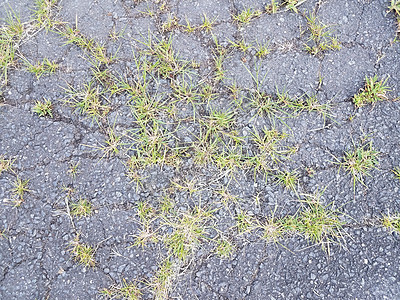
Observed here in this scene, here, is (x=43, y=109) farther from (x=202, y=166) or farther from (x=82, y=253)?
(x=202, y=166)

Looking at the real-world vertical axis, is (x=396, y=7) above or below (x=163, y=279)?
above

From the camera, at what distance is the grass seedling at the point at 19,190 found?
6.89ft

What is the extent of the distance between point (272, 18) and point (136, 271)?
1.79 metres

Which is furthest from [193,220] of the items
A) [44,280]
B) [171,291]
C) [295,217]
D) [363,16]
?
[363,16]

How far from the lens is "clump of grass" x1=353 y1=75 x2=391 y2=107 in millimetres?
2129

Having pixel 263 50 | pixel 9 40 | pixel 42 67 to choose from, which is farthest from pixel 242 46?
pixel 9 40

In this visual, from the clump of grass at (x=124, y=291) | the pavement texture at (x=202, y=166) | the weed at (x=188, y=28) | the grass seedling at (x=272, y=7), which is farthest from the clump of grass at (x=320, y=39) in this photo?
the clump of grass at (x=124, y=291)

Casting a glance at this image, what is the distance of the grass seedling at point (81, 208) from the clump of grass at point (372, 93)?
175cm

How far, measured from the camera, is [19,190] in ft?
6.89

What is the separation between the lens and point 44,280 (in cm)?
201

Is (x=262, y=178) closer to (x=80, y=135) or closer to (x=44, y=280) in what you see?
(x=80, y=135)

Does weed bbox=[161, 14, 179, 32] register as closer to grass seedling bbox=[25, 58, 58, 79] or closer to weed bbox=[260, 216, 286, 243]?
grass seedling bbox=[25, 58, 58, 79]

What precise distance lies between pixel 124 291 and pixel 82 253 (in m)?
0.33

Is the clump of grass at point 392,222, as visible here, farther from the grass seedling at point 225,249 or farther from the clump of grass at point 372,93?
the grass seedling at point 225,249
